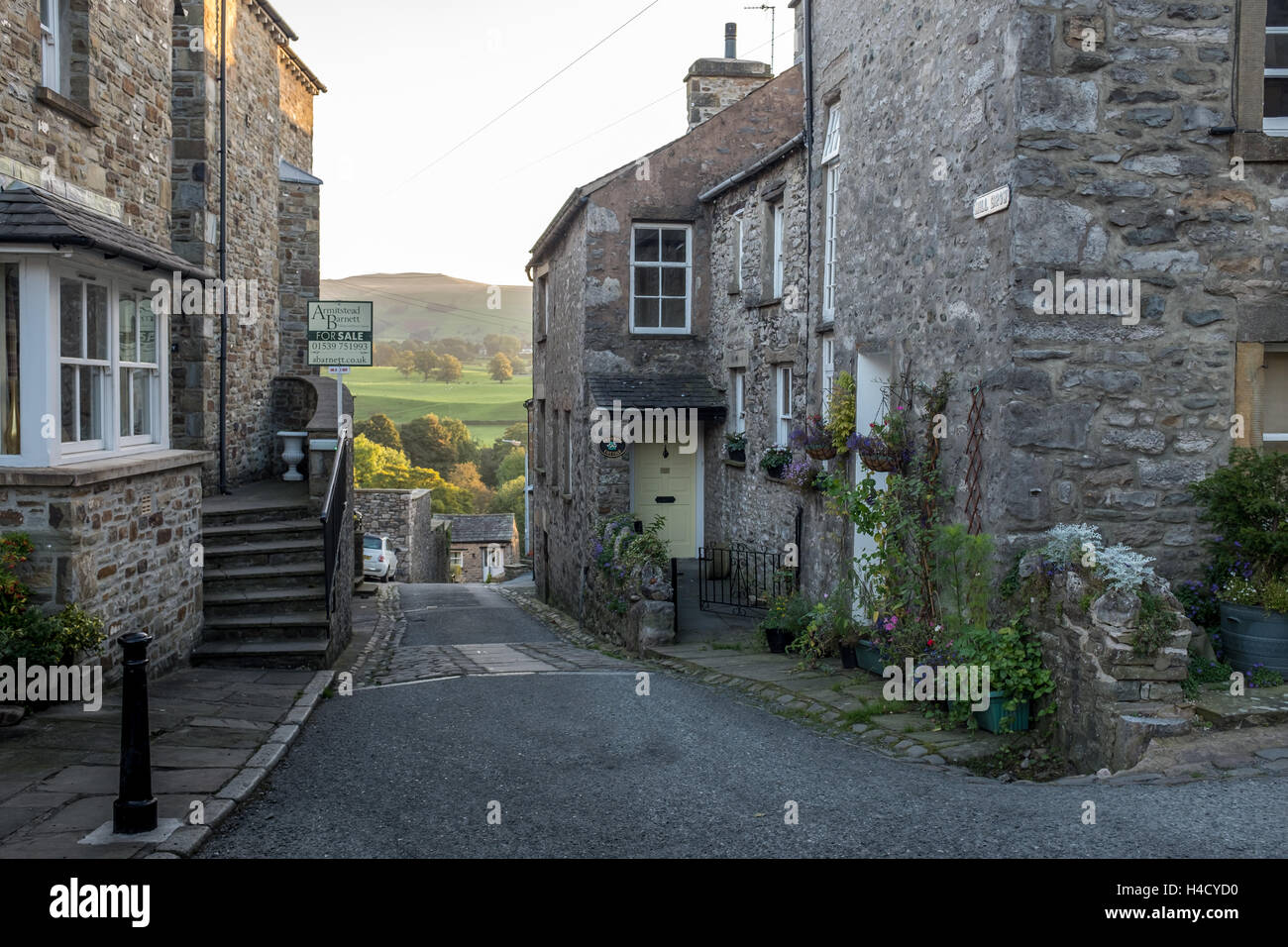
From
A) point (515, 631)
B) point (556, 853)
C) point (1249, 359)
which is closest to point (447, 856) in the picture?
point (556, 853)

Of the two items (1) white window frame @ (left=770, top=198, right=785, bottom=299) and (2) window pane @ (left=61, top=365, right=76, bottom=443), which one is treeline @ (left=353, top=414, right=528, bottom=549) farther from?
(2) window pane @ (left=61, top=365, right=76, bottom=443)

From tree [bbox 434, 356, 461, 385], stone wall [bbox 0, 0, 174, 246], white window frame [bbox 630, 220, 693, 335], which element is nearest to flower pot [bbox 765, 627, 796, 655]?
stone wall [bbox 0, 0, 174, 246]

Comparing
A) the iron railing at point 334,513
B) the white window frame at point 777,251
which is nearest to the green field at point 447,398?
the white window frame at point 777,251

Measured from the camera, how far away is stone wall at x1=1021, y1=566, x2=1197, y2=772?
6.05 meters

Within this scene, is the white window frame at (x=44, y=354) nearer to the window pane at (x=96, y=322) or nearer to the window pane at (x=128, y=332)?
the window pane at (x=96, y=322)

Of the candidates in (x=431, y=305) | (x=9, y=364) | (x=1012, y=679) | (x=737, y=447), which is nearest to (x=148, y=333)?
(x=9, y=364)

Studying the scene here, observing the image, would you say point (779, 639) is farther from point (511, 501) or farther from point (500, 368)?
point (500, 368)

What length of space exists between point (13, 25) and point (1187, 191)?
818cm

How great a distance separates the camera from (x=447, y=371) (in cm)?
12650

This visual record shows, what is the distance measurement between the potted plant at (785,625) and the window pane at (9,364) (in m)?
6.86

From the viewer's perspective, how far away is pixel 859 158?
33.9 feet

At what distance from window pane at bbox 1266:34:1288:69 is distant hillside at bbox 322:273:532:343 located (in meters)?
145

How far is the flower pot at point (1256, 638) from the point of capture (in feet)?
21.9

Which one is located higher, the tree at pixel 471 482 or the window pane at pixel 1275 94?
the window pane at pixel 1275 94
